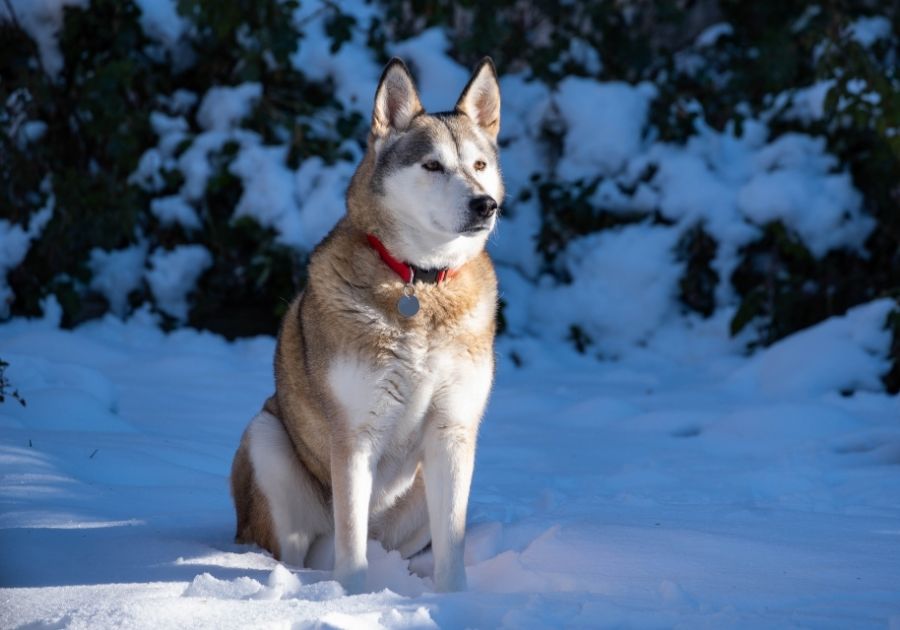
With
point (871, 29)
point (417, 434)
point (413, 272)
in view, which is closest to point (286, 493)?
A: point (417, 434)

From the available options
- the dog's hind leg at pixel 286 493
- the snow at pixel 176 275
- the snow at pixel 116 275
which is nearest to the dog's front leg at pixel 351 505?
the dog's hind leg at pixel 286 493

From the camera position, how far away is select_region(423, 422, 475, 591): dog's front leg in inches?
116

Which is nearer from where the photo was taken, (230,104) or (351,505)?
(351,505)

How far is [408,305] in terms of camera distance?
2.92 metres

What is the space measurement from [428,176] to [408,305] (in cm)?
38

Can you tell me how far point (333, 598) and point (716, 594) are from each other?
93cm

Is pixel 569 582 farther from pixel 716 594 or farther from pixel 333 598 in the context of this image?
pixel 333 598

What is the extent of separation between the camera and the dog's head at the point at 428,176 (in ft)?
9.71

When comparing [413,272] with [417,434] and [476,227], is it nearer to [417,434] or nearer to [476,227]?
[476,227]

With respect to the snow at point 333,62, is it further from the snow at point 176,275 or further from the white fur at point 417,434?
the white fur at point 417,434

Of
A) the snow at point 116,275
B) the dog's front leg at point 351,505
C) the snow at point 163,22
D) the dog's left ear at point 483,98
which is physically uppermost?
the snow at point 163,22

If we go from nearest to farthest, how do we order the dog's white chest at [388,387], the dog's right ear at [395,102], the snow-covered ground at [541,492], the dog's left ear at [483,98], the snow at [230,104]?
the snow-covered ground at [541,492]
the dog's white chest at [388,387]
the dog's right ear at [395,102]
the dog's left ear at [483,98]
the snow at [230,104]

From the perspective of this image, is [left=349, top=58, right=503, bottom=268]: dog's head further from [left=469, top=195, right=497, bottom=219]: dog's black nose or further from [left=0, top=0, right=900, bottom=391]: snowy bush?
[left=0, top=0, right=900, bottom=391]: snowy bush

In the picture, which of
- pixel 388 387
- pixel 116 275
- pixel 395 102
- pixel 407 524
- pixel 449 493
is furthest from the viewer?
pixel 116 275
